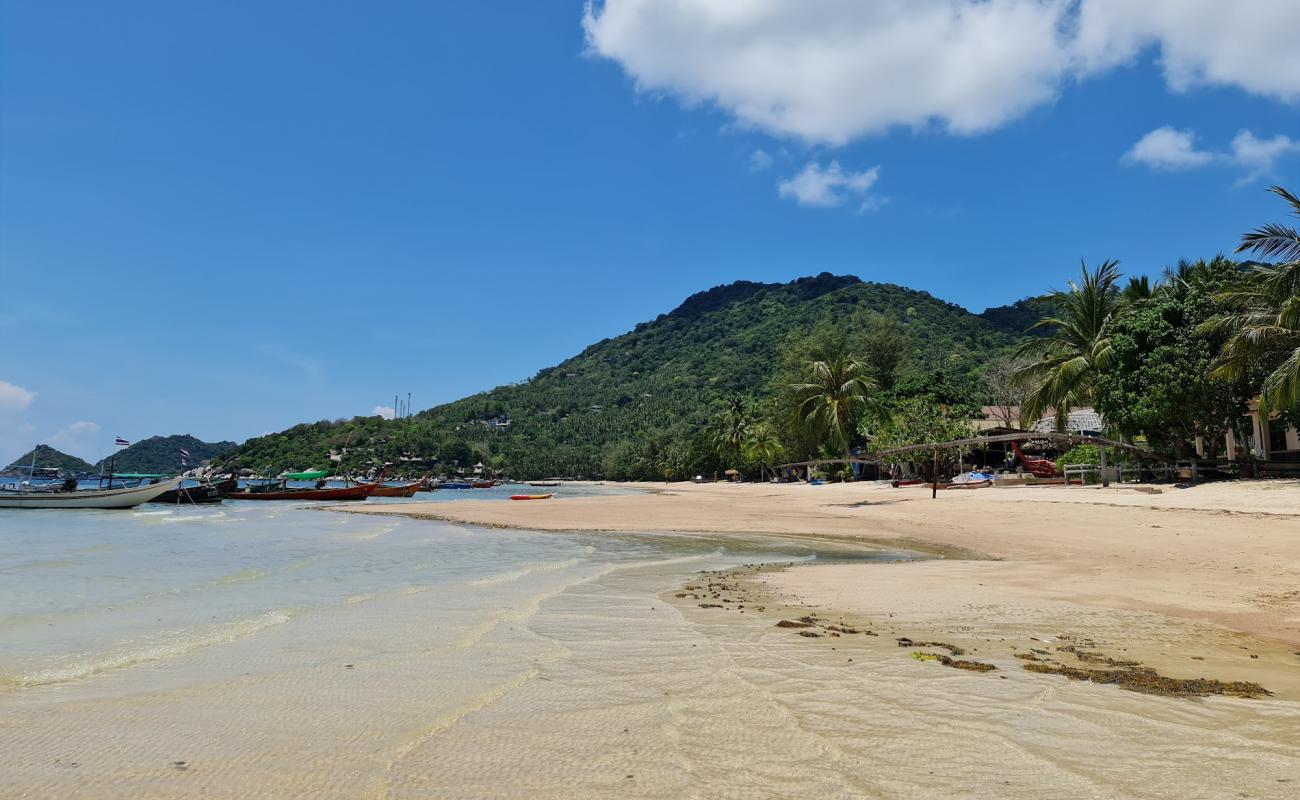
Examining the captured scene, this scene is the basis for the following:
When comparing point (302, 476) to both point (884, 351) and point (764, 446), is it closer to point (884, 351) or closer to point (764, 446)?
point (764, 446)

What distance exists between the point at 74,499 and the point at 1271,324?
54129mm

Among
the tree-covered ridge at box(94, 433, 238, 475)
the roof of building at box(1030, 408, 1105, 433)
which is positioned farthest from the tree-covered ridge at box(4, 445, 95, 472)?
the roof of building at box(1030, 408, 1105, 433)

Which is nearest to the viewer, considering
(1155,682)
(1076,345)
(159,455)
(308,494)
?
(1155,682)

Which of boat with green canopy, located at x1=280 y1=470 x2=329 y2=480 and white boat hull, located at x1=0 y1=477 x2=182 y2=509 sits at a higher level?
boat with green canopy, located at x1=280 y1=470 x2=329 y2=480

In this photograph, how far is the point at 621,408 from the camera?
575 ft

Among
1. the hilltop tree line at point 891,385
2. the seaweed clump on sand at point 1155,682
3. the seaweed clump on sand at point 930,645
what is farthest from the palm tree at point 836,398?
the seaweed clump on sand at point 1155,682

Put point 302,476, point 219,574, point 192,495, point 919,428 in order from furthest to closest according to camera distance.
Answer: point 302,476 < point 192,495 < point 919,428 < point 219,574

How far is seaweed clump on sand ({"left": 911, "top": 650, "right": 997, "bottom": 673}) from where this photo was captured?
17.8 feet

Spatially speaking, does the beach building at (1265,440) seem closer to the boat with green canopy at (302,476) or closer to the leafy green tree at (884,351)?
the leafy green tree at (884,351)

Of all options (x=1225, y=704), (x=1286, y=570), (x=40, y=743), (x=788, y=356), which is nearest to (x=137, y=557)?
(x=40, y=743)

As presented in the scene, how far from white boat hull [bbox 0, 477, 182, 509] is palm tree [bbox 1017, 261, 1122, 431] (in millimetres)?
A: 47649

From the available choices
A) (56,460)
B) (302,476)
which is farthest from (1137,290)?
(56,460)

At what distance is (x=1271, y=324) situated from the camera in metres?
22.8

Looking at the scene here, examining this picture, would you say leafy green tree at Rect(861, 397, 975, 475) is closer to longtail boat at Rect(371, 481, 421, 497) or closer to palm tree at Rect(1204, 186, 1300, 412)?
palm tree at Rect(1204, 186, 1300, 412)
